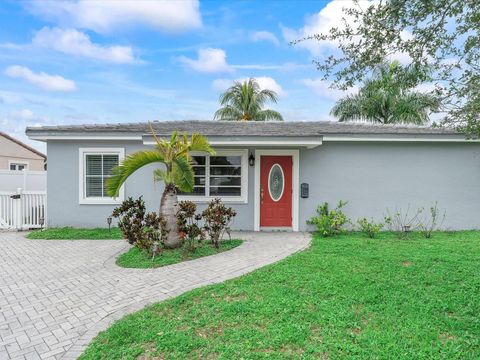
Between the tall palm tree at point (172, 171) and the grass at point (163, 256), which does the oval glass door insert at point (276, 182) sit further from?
the tall palm tree at point (172, 171)

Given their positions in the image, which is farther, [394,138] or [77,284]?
[394,138]

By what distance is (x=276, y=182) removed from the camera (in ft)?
33.5

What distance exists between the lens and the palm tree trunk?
280 inches

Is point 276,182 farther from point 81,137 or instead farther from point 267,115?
point 267,115

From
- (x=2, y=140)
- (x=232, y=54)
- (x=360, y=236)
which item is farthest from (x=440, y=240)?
(x=2, y=140)

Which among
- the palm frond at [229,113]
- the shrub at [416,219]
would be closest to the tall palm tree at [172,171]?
the shrub at [416,219]

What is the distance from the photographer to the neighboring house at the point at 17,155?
2145 cm

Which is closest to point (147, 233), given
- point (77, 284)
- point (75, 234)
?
point (77, 284)

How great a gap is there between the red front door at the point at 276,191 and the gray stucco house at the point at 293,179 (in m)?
0.03

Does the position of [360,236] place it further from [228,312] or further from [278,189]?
[228,312]

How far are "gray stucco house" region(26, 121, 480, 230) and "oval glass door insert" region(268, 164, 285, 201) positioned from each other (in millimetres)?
34

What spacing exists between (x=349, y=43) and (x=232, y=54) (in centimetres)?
1070

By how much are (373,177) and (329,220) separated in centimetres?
233

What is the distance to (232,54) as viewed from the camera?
14.0 metres
